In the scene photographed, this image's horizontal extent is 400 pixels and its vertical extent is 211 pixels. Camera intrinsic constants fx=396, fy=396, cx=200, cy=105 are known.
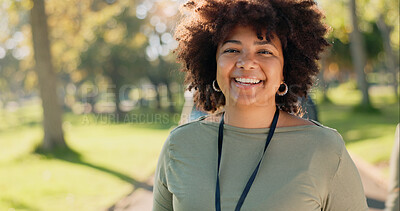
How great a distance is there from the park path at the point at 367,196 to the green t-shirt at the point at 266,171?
418 centimetres

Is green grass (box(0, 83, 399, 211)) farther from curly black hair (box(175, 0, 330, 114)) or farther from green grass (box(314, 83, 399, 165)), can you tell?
curly black hair (box(175, 0, 330, 114))

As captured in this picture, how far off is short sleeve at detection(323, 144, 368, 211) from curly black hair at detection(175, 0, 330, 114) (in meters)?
0.69

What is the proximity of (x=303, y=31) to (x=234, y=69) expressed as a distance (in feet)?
1.65

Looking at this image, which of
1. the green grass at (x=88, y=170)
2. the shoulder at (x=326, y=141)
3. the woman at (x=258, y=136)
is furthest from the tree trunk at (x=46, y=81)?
the shoulder at (x=326, y=141)

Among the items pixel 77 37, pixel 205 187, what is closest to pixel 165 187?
pixel 205 187

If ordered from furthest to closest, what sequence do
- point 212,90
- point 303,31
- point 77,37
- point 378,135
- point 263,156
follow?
point 77,37 → point 378,135 → point 212,90 → point 303,31 → point 263,156

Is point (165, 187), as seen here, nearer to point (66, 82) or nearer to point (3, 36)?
point (3, 36)

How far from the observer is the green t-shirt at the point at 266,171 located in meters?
1.78

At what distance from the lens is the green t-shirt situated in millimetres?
1775

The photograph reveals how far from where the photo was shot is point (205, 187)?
1.90 m

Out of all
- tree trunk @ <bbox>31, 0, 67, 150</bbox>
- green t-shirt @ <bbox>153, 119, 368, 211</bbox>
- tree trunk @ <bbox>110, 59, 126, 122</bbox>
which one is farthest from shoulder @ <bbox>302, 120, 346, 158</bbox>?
tree trunk @ <bbox>110, 59, 126, 122</bbox>

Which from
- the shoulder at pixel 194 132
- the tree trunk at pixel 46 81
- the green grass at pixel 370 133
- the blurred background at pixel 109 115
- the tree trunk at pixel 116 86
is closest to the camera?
the shoulder at pixel 194 132

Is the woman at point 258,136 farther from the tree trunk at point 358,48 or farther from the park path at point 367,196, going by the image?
the tree trunk at point 358,48

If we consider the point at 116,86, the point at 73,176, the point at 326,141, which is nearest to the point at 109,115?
the point at 116,86
